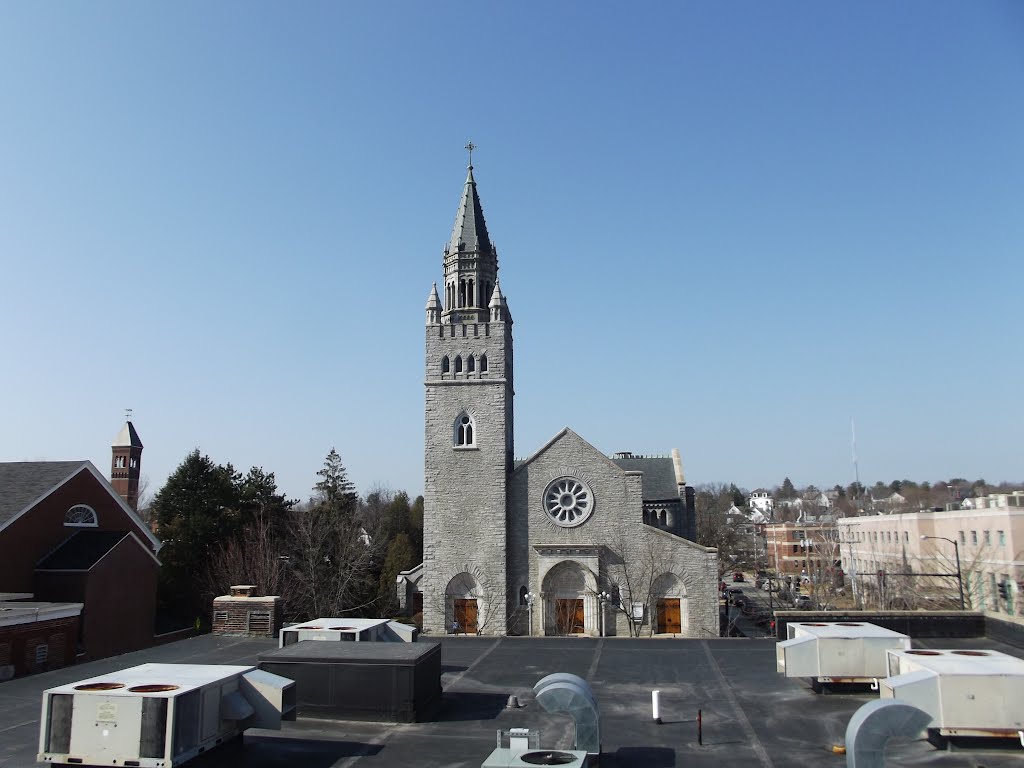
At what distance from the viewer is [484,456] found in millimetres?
38938

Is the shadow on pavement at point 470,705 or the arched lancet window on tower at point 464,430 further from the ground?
the arched lancet window on tower at point 464,430

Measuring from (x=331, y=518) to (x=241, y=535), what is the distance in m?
10.1

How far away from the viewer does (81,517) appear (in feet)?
110

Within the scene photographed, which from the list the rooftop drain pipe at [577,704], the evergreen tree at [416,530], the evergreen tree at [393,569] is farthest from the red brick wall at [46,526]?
the evergreen tree at [416,530]

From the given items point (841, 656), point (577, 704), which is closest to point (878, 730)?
point (577, 704)

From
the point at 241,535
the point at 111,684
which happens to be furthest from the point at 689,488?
the point at 111,684

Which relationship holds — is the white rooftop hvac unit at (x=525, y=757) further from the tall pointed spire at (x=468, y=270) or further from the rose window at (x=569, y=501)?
the tall pointed spire at (x=468, y=270)

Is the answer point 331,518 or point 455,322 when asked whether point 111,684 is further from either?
point 331,518

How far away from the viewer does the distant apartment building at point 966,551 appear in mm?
51156

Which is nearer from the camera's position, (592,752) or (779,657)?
(592,752)

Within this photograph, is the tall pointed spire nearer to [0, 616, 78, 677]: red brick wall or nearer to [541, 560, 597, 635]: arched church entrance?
[541, 560, 597, 635]: arched church entrance

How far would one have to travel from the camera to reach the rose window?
38656 mm

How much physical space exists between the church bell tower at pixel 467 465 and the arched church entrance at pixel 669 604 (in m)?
7.46

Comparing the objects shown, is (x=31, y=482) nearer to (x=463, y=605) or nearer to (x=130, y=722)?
(x=463, y=605)
